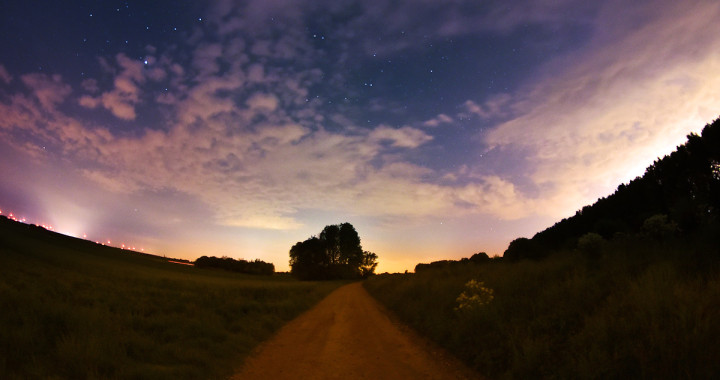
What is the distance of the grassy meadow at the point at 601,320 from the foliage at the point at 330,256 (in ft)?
250

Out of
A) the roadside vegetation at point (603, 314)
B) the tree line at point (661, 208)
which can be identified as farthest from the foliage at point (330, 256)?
the roadside vegetation at point (603, 314)

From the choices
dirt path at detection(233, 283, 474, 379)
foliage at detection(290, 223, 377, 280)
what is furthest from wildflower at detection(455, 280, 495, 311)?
foliage at detection(290, 223, 377, 280)

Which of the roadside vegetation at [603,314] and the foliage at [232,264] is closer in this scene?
the roadside vegetation at [603,314]

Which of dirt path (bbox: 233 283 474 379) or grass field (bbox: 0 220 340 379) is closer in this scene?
grass field (bbox: 0 220 340 379)

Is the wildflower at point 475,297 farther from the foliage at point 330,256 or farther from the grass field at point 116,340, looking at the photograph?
the foliage at point 330,256

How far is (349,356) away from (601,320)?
617cm

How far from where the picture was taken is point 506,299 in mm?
10531

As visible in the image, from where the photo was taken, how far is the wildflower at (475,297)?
11.1 meters

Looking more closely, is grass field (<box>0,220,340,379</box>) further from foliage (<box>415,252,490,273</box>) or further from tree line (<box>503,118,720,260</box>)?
foliage (<box>415,252,490,273</box>)

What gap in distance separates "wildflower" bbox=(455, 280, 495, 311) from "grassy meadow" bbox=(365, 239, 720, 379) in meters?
0.04

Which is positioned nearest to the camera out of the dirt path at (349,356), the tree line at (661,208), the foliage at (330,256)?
the dirt path at (349,356)

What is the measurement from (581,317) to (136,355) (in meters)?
10.8

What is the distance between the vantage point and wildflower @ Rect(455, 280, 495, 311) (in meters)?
11.1

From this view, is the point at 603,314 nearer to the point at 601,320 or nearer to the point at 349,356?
the point at 601,320
